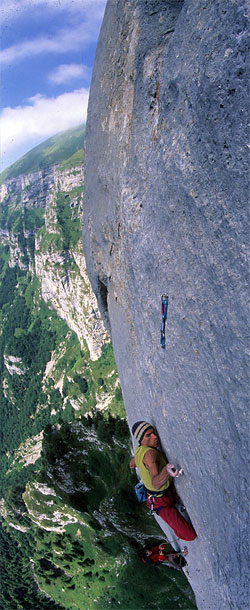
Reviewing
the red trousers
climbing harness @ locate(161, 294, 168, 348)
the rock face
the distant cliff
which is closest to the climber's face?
the rock face

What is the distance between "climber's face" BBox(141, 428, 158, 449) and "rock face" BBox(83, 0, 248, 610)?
0.15 metres

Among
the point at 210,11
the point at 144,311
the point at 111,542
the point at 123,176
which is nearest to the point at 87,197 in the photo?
the point at 123,176

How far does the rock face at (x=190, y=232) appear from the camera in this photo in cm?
290

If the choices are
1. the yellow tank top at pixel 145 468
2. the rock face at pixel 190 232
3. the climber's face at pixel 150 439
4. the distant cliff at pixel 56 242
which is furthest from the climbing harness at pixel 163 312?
the distant cliff at pixel 56 242

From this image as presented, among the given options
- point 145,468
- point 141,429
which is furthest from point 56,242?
point 145,468

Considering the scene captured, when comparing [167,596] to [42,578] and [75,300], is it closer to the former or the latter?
[42,578]

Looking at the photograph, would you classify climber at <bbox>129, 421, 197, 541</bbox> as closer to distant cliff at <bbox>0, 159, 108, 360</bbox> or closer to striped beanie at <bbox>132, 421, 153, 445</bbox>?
striped beanie at <bbox>132, 421, 153, 445</bbox>

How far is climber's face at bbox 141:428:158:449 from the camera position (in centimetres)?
532

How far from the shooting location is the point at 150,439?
5340 mm

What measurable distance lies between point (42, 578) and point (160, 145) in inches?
1018

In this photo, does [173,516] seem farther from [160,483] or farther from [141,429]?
[141,429]

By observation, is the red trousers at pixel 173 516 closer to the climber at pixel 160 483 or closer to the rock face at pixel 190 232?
the climber at pixel 160 483

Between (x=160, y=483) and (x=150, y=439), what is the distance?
0.63m

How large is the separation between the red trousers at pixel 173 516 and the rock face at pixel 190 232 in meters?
0.22
